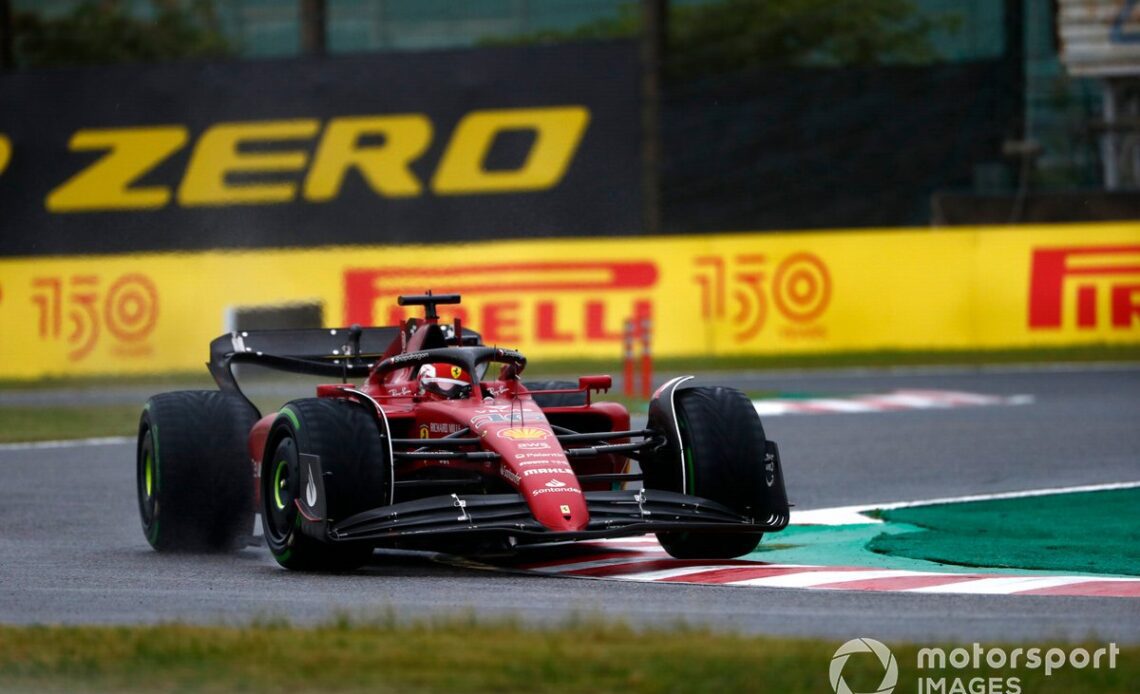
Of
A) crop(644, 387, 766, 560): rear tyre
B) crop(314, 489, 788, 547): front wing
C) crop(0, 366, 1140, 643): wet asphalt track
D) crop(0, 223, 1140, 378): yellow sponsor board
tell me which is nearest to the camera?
crop(0, 366, 1140, 643): wet asphalt track

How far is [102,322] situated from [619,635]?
1852 cm

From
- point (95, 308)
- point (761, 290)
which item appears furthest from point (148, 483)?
point (761, 290)

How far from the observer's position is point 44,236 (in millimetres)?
28266

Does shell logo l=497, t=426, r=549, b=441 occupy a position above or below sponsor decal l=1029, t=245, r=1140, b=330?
below

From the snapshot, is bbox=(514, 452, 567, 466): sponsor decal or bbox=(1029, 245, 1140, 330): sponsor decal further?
bbox=(1029, 245, 1140, 330): sponsor decal

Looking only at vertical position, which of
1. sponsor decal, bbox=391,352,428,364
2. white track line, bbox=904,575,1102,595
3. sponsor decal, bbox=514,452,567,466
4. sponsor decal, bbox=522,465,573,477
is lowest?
white track line, bbox=904,575,1102,595

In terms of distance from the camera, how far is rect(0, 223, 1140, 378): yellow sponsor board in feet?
76.2

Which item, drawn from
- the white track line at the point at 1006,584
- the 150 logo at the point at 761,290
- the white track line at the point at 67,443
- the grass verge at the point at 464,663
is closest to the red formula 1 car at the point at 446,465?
the white track line at the point at 1006,584

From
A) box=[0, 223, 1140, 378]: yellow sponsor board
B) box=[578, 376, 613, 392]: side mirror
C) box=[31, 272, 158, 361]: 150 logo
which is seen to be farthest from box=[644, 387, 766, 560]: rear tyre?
box=[31, 272, 158, 361]: 150 logo

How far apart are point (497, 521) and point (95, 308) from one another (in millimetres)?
16437

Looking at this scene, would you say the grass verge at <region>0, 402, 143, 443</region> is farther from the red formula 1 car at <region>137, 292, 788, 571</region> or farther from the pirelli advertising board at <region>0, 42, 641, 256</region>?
the red formula 1 car at <region>137, 292, 788, 571</region>

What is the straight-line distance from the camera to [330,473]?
27.9 feet

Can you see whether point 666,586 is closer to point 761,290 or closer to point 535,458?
point 535,458

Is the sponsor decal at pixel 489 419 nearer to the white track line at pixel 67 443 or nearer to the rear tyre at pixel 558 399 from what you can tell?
the rear tyre at pixel 558 399
